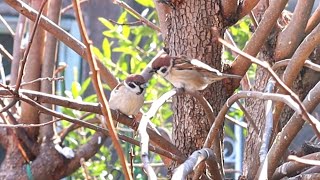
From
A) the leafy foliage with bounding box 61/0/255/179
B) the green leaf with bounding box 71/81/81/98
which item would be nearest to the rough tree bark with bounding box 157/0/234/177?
the leafy foliage with bounding box 61/0/255/179

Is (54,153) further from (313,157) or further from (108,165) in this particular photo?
(313,157)

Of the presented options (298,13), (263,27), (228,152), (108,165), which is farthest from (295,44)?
(228,152)

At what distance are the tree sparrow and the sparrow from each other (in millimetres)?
195

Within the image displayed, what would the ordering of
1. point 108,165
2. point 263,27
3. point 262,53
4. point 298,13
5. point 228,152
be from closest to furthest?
1. point 263,27
2. point 298,13
3. point 262,53
4. point 108,165
5. point 228,152

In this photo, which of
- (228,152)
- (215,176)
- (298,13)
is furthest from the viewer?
(228,152)

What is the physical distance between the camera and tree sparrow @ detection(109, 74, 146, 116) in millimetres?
2195

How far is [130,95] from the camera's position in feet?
7.42

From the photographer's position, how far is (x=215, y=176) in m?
1.50

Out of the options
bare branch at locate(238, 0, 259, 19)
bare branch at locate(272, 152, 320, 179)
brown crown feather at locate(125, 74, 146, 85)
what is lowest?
bare branch at locate(272, 152, 320, 179)

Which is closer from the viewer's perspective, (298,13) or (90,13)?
(298,13)

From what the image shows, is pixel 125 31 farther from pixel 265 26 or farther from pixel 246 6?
pixel 265 26

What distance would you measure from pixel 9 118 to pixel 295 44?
1.13 meters

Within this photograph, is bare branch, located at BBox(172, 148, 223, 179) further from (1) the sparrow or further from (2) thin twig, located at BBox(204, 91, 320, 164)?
(1) the sparrow

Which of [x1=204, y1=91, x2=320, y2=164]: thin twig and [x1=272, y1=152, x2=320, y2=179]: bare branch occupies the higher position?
[x1=204, y1=91, x2=320, y2=164]: thin twig
